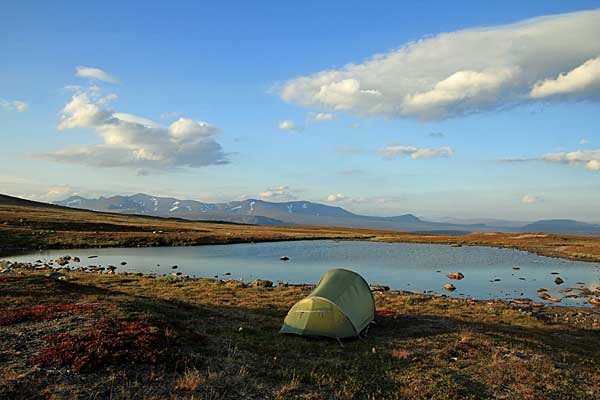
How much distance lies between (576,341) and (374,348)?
40.4 ft

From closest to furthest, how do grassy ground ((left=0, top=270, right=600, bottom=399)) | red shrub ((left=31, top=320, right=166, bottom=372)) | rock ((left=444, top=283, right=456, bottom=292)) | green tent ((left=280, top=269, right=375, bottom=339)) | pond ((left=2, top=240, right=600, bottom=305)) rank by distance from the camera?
grassy ground ((left=0, top=270, right=600, bottom=399))
red shrub ((left=31, top=320, right=166, bottom=372))
green tent ((left=280, top=269, right=375, bottom=339))
rock ((left=444, top=283, right=456, bottom=292))
pond ((left=2, top=240, right=600, bottom=305))

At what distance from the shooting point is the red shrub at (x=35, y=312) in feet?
62.9

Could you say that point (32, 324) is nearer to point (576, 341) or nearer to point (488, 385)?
point (488, 385)

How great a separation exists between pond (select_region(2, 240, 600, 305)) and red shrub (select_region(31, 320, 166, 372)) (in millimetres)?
29808

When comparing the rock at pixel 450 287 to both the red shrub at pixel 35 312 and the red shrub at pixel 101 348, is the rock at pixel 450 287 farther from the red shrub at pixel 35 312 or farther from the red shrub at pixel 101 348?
the red shrub at pixel 35 312

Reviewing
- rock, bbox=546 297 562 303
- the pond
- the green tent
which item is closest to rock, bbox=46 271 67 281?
the pond

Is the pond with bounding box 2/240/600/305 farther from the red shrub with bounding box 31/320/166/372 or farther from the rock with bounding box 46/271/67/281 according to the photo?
the red shrub with bounding box 31/320/166/372

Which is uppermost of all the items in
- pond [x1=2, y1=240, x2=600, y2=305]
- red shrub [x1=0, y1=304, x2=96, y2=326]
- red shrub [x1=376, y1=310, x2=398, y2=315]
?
red shrub [x1=0, y1=304, x2=96, y2=326]

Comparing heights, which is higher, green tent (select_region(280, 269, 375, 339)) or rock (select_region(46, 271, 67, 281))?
green tent (select_region(280, 269, 375, 339))

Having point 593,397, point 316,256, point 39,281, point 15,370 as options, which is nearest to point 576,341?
point 593,397

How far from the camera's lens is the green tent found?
20359mm

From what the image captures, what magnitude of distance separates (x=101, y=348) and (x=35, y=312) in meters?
8.19

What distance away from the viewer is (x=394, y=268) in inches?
2322

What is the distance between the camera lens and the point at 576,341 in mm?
22109
